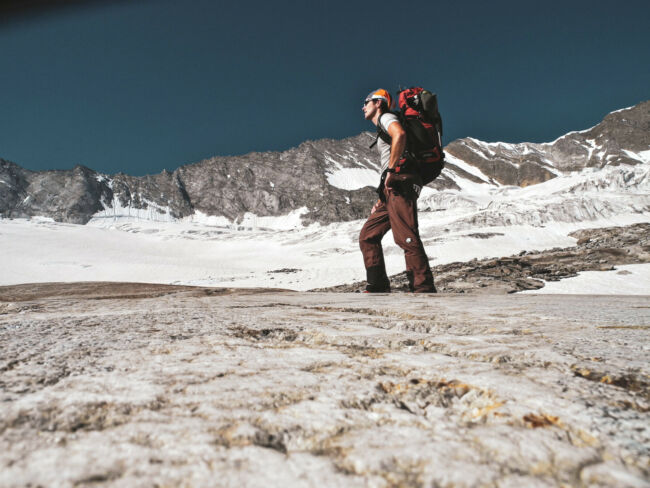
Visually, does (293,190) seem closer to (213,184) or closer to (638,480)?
(213,184)

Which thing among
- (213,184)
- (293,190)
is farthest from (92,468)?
(213,184)

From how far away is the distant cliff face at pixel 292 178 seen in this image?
10144cm

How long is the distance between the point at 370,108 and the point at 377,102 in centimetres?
11

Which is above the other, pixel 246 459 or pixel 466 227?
pixel 466 227

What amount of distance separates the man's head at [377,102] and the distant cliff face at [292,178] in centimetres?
8849

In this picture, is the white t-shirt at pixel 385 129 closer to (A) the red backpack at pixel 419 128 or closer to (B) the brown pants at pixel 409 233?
(A) the red backpack at pixel 419 128

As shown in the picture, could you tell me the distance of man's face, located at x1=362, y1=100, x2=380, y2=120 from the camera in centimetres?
423

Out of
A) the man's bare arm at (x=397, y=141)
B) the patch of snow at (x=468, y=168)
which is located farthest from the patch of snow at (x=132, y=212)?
the man's bare arm at (x=397, y=141)

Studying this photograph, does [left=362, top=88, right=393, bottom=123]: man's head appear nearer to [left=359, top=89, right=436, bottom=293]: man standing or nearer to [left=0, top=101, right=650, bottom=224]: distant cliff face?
[left=359, top=89, right=436, bottom=293]: man standing

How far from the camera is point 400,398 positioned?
0.79 m

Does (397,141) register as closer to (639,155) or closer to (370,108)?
(370,108)

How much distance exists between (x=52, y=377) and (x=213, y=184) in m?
133

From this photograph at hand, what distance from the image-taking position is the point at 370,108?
14.1ft

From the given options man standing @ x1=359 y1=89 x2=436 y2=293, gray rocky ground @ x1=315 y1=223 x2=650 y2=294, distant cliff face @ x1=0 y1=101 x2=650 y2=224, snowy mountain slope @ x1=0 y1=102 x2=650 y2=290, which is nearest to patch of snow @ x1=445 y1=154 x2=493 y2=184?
distant cliff face @ x1=0 y1=101 x2=650 y2=224
